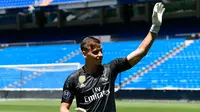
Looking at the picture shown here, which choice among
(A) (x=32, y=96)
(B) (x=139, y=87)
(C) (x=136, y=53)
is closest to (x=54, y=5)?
(A) (x=32, y=96)

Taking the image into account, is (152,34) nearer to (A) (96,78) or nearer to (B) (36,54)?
(A) (96,78)

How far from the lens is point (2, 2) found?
3003 cm

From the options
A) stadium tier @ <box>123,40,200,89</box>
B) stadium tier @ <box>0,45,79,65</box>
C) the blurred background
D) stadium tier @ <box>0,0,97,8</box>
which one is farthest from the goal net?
stadium tier @ <box>0,0,97,8</box>

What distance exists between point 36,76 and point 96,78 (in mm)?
18382

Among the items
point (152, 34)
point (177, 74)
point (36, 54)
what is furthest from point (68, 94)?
point (36, 54)

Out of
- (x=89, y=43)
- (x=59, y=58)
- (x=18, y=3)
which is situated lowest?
(x=59, y=58)

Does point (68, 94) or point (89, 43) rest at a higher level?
point (89, 43)

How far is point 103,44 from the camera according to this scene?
2698cm

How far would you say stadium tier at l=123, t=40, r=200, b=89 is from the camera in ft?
64.4

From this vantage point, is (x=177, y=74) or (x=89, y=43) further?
(x=177, y=74)

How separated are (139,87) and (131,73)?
1922mm

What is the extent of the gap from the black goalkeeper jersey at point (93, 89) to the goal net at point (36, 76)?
1679 cm

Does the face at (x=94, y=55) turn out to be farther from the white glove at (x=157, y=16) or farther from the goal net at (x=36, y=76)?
the goal net at (x=36, y=76)

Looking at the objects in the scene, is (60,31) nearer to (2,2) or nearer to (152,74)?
(2,2)
